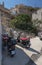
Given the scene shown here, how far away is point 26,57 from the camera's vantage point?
32.2 feet

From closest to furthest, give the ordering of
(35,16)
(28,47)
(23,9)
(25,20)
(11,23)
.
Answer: (28,47)
(11,23)
(25,20)
(35,16)
(23,9)

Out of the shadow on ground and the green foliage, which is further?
the green foliage

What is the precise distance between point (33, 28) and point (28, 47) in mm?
8833

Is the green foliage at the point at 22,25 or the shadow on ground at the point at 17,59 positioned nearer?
the shadow on ground at the point at 17,59

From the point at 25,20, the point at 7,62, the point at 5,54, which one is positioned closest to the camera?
the point at 7,62

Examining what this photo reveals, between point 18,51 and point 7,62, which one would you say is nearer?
point 7,62

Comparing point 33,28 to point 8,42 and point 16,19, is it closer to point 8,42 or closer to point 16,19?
point 16,19

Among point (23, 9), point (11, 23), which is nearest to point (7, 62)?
point (11, 23)

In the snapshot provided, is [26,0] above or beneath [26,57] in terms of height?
above

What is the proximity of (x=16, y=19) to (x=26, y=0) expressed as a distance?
36.9 ft

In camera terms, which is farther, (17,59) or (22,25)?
(22,25)

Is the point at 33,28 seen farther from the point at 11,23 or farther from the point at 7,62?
the point at 7,62

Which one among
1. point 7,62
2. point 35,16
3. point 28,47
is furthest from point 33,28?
point 7,62

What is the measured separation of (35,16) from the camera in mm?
26750
